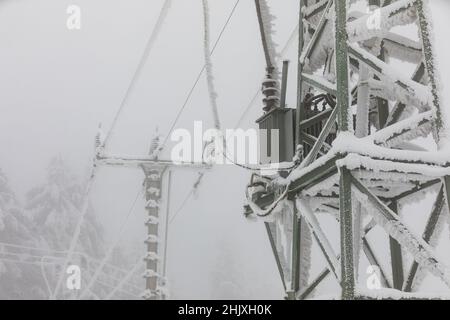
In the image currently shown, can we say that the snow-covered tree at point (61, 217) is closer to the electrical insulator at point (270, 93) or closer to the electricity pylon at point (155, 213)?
the electricity pylon at point (155, 213)

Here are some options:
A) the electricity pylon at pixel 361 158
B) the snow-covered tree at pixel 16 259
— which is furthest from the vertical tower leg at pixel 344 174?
the snow-covered tree at pixel 16 259

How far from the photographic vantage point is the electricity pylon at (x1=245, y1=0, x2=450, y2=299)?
202 inches

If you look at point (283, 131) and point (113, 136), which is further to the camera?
point (113, 136)

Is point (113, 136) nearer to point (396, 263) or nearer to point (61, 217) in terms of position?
point (61, 217)

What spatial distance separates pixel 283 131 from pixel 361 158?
8.48 feet

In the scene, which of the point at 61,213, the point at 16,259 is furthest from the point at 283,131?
the point at 61,213

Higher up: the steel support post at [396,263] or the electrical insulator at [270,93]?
the electrical insulator at [270,93]

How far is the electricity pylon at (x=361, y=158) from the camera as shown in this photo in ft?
16.9

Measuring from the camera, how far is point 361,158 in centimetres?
514

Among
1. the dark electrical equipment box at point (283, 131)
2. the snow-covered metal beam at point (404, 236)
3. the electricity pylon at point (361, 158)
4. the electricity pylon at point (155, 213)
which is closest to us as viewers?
the snow-covered metal beam at point (404, 236)

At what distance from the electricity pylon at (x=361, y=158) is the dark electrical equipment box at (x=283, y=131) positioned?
0.19 feet
